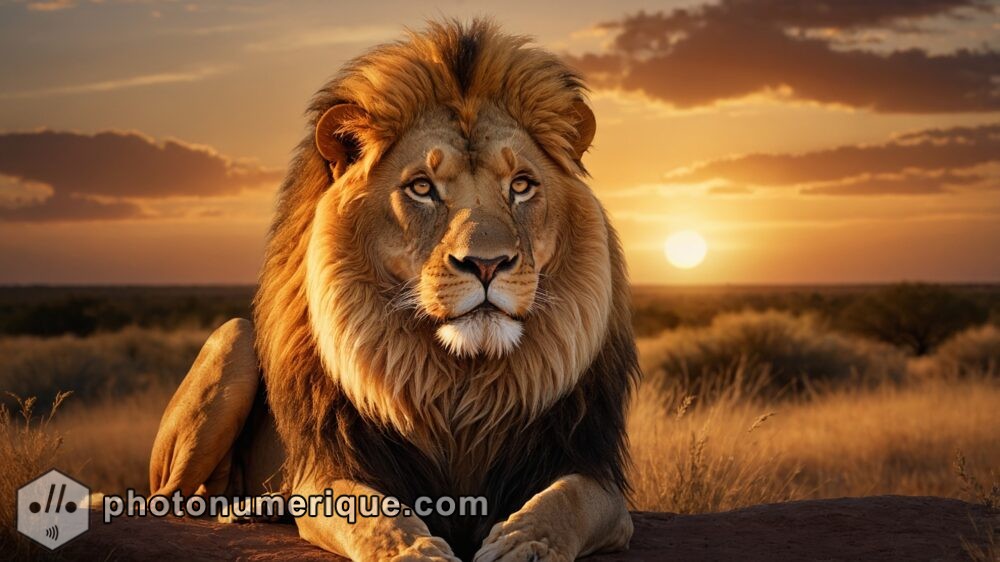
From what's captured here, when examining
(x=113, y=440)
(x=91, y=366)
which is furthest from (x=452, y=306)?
(x=91, y=366)

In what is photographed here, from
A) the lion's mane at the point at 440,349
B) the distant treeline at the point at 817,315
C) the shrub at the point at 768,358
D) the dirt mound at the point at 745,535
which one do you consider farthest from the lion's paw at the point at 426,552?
the shrub at the point at 768,358

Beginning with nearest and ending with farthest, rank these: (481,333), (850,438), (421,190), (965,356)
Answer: (481,333), (421,190), (850,438), (965,356)

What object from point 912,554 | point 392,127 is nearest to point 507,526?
point 392,127

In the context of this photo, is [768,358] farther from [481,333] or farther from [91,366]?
[481,333]

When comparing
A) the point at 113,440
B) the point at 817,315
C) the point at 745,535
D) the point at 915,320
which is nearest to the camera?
the point at 745,535

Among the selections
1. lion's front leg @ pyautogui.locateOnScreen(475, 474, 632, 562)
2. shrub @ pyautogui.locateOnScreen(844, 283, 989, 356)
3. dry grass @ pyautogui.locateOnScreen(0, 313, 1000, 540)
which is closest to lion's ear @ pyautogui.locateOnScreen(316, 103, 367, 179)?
lion's front leg @ pyautogui.locateOnScreen(475, 474, 632, 562)

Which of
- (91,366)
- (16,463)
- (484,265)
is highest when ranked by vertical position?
(484,265)

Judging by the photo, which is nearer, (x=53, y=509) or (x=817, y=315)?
(x=53, y=509)

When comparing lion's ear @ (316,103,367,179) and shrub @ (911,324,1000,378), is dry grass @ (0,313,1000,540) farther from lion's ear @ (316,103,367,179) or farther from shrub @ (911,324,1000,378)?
lion's ear @ (316,103,367,179)

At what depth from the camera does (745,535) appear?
504cm

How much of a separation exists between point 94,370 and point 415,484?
16.2 m

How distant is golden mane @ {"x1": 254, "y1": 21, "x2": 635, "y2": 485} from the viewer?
4250mm

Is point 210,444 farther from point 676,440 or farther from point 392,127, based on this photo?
point 676,440

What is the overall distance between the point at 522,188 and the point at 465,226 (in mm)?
405
